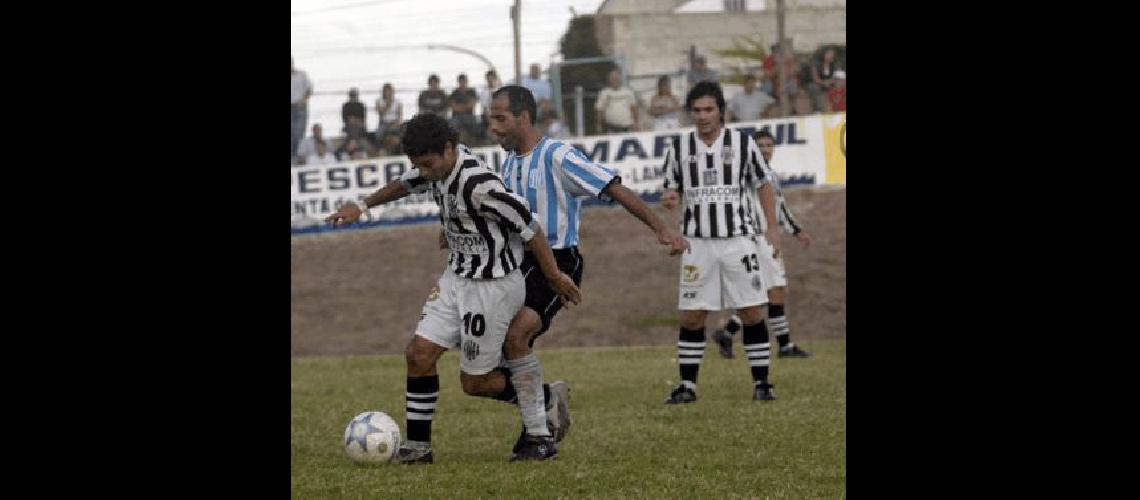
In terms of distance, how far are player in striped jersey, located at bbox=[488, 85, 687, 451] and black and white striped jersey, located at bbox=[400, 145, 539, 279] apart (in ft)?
1.51

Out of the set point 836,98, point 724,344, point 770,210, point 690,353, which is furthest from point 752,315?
point 836,98

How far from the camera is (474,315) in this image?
834 centimetres

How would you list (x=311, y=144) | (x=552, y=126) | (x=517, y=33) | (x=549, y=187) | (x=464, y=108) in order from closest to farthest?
(x=549, y=187), (x=517, y=33), (x=464, y=108), (x=552, y=126), (x=311, y=144)

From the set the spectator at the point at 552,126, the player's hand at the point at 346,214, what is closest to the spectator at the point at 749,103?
the spectator at the point at 552,126

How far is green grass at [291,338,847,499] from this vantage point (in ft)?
24.4

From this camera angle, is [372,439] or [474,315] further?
[372,439]

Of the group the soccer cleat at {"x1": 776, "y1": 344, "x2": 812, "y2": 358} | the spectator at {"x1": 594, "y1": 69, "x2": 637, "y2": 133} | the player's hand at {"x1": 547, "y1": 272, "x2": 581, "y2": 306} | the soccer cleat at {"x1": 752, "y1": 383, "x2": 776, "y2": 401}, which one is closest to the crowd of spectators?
the spectator at {"x1": 594, "y1": 69, "x2": 637, "y2": 133}

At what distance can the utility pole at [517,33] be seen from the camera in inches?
893

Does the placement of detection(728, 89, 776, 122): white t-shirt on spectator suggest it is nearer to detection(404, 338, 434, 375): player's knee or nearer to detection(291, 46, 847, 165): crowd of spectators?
detection(291, 46, 847, 165): crowd of spectators

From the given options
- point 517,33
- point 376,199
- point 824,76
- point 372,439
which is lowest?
point 372,439

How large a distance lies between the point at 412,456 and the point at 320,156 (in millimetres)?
16582

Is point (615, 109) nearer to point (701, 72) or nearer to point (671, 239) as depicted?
point (701, 72)
